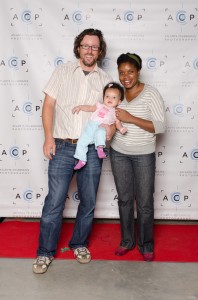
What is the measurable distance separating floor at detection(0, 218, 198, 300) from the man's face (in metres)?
1.40

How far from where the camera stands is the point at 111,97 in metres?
2.56

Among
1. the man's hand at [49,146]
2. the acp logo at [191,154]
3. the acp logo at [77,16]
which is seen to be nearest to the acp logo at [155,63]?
the acp logo at [77,16]

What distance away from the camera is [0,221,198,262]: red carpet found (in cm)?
287

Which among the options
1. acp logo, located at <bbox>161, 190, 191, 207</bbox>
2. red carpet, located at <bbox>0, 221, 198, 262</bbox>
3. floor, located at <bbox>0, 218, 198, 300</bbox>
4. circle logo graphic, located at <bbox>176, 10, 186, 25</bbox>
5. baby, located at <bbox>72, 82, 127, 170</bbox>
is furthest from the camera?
acp logo, located at <bbox>161, 190, 191, 207</bbox>

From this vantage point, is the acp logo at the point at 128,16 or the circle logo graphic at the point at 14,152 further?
the circle logo graphic at the point at 14,152

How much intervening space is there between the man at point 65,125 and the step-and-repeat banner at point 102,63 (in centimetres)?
67

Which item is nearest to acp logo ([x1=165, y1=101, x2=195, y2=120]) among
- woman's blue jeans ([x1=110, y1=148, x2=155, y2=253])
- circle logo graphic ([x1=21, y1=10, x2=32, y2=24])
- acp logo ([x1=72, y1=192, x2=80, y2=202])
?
woman's blue jeans ([x1=110, y1=148, x2=155, y2=253])

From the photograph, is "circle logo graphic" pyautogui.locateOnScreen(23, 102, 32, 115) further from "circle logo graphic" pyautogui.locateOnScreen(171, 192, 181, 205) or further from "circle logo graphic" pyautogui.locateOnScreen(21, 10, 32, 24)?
"circle logo graphic" pyautogui.locateOnScreen(171, 192, 181, 205)

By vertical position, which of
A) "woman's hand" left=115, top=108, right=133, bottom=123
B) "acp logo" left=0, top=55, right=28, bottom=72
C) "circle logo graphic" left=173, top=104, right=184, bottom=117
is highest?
"acp logo" left=0, top=55, right=28, bottom=72

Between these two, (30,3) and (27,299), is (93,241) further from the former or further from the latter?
(30,3)

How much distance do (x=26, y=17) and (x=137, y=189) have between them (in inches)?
67.9

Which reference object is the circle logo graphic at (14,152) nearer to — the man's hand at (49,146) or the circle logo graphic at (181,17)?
the man's hand at (49,146)

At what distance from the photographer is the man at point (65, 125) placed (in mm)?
A: 2586

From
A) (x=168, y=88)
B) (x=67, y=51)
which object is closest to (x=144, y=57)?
(x=168, y=88)
